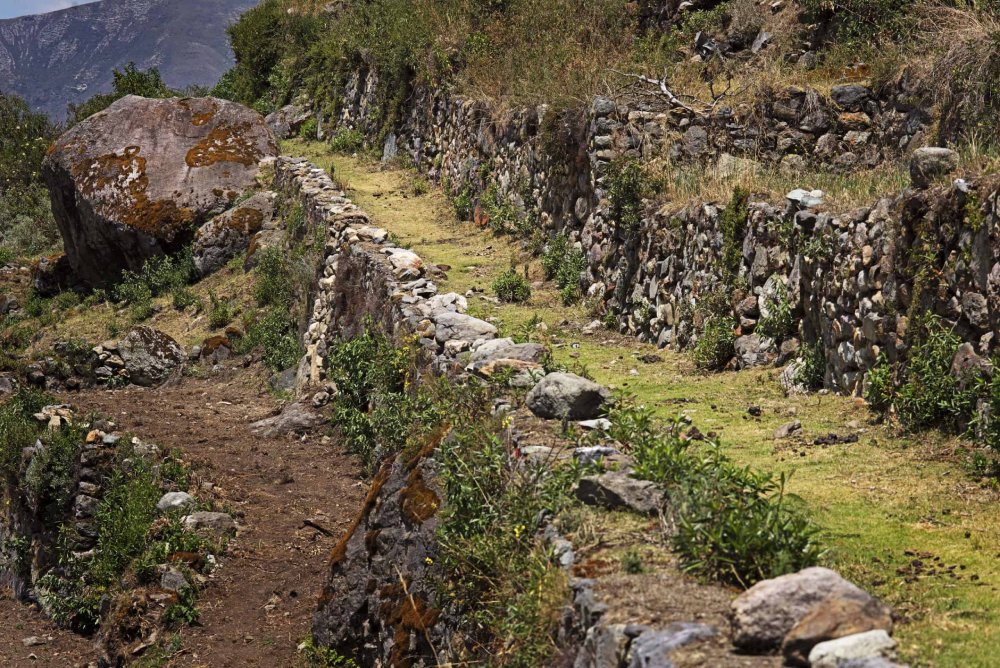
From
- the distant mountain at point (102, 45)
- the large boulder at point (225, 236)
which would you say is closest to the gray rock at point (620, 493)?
the large boulder at point (225, 236)

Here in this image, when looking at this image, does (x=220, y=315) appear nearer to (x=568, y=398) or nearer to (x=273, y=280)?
(x=273, y=280)

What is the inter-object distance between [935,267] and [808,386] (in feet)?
5.32

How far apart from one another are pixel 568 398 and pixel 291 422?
681 cm

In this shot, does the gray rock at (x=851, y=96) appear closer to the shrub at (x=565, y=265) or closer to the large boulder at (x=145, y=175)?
the shrub at (x=565, y=265)

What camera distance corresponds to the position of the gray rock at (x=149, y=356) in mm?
16594

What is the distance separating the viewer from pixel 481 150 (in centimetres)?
1659

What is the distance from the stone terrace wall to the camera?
278 inches

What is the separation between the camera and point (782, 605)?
3916 mm

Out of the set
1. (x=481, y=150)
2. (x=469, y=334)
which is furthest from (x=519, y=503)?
(x=481, y=150)

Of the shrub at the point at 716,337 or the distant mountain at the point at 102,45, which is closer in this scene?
the shrub at the point at 716,337

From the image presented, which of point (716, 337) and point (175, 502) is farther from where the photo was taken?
point (175, 502)

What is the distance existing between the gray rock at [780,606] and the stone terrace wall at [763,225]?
3.23 meters

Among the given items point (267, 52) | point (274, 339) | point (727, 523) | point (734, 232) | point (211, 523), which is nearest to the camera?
point (727, 523)

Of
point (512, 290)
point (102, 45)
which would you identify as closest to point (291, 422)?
point (512, 290)
